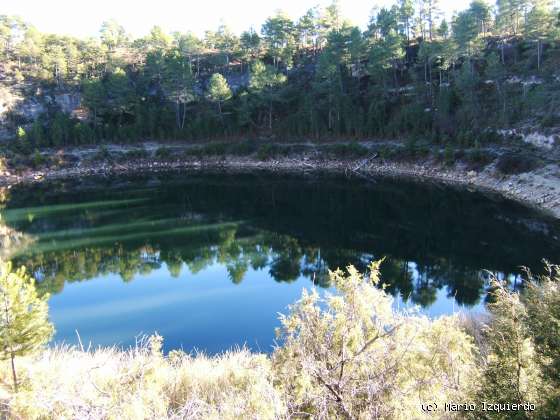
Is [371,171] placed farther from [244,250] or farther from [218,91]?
[244,250]

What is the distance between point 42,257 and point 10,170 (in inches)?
1567

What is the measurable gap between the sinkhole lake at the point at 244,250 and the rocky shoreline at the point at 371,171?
2205mm

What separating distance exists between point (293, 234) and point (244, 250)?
487cm

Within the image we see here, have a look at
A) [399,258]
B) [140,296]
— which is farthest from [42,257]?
[399,258]

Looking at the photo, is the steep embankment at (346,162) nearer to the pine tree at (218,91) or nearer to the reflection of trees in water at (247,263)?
the pine tree at (218,91)

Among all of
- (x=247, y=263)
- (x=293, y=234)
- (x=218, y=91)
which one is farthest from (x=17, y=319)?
(x=218, y=91)

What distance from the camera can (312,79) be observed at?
73.0m

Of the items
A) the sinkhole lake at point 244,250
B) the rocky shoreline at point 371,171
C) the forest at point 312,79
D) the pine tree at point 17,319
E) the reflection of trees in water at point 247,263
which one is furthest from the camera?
the forest at point 312,79

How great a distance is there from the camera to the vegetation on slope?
21.0 ft

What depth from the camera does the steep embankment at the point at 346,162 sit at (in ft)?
128

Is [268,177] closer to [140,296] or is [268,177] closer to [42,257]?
[42,257]

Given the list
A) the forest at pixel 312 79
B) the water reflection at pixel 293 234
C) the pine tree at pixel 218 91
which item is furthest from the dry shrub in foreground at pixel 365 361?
the pine tree at pixel 218 91

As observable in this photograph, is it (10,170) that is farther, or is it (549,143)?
(10,170)

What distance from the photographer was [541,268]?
22906 millimetres
